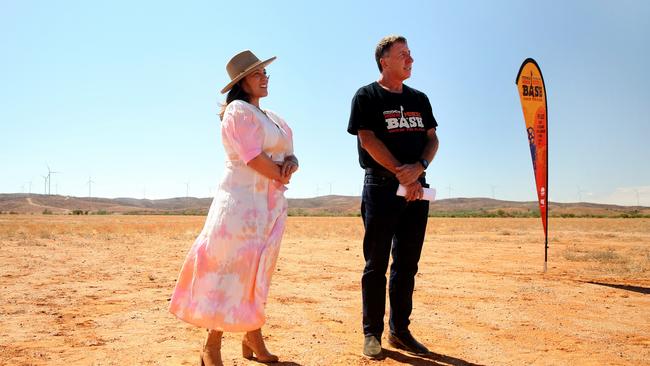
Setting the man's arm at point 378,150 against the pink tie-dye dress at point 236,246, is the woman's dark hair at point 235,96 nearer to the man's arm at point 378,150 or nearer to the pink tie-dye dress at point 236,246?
the pink tie-dye dress at point 236,246

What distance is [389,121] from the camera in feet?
13.3

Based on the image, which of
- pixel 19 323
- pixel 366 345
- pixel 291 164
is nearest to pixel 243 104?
pixel 291 164

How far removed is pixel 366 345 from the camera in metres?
4.01

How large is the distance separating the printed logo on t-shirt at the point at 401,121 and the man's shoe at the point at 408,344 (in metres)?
1.61

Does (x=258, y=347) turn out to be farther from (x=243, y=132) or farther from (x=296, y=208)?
(x=296, y=208)

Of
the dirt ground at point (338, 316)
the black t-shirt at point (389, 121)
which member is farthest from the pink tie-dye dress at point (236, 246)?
the black t-shirt at point (389, 121)

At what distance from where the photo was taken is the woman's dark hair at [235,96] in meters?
3.53

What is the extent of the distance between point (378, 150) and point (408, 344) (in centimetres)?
154

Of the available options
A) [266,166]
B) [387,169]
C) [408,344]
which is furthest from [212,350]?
[387,169]

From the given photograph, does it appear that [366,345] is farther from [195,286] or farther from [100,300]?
[100,300]

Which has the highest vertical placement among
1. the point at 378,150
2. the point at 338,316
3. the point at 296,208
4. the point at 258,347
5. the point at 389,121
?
the point at 389,121

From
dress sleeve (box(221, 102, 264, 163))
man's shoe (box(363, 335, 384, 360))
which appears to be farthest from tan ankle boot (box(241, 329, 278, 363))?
dress sleeve (box(221, 102, 264, 163))

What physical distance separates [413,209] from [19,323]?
12.8 ft

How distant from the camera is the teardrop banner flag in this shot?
8844 millimetres
